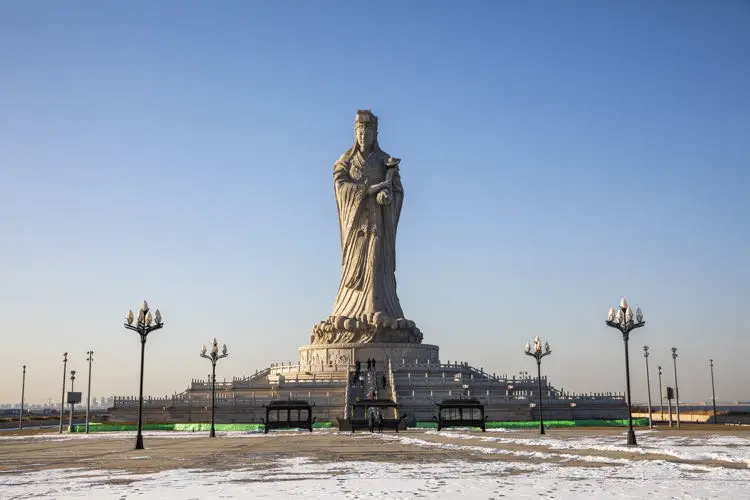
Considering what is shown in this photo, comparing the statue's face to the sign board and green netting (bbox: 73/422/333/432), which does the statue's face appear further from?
the sign board

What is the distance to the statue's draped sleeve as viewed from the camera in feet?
210

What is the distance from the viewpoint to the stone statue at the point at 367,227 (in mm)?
63875

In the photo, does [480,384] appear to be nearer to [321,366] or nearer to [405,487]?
[321,366]

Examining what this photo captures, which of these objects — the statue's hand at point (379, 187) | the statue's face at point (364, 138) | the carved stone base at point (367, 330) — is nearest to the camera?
the carved stone base at point (367, 330)

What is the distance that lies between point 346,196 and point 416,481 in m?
51.3

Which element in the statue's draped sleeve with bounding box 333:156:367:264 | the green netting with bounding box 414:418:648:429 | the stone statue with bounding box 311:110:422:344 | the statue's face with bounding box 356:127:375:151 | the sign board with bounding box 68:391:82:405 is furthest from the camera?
the statue's face with bounding box 356:127:375:151

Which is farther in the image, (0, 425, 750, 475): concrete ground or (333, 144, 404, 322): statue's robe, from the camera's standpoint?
(333, 144, 404, 322): statue's robe

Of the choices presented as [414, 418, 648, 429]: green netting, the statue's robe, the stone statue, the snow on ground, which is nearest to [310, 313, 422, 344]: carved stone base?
the stone statue

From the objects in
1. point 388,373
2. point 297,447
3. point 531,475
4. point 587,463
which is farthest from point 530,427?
point 531,475

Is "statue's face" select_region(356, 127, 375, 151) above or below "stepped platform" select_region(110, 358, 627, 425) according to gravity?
above

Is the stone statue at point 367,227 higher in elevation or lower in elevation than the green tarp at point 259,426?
higher

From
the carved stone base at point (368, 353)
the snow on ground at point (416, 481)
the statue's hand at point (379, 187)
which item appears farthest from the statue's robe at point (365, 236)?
the snow on ground at point (416, 481)

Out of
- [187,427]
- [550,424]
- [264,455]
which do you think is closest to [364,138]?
[187,427]

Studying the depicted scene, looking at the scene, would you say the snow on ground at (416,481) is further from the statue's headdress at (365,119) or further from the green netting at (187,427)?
the statue's headdress at (365,119)
